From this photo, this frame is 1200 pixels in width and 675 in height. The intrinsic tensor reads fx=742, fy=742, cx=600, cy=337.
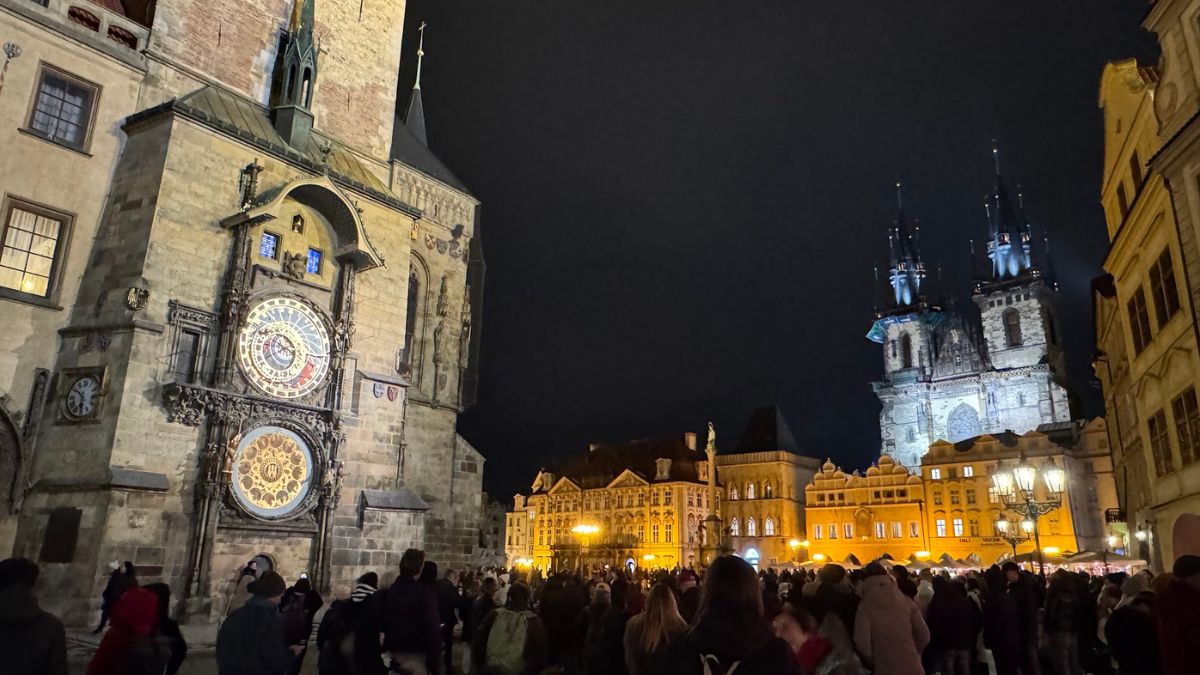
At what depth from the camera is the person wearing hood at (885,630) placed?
5.47 m

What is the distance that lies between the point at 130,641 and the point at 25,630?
1115 mm

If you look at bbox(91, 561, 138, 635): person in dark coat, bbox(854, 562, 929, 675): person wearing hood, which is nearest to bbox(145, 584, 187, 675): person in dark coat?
bbox(854, 562, 929, 675): person wearing hood

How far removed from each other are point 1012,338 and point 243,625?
236 ft

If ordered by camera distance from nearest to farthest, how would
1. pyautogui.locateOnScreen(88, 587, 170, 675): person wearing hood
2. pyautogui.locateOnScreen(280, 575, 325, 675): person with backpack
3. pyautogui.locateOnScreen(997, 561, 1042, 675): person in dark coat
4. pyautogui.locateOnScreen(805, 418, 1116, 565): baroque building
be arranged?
pyautogui.locateOnScreen(88, 587, 170, 675): person wearing hood < pyautogui.locateOnScreen(280, 575, 325, 675): person with backpack < pyautogui.locateOnScreen(997, 561, 1042, 675): person in dark coat < pyautogui.locateOnScreen(805, 418, 1116, 565): baroque building

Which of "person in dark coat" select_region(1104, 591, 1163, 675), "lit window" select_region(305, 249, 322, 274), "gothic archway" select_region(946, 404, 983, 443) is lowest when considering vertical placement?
"person in dark coat" select_region(1104, 591, 1163, 675)

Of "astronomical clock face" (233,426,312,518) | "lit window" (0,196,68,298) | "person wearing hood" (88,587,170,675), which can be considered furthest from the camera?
"astronomical clock face" (233,426,312,518)

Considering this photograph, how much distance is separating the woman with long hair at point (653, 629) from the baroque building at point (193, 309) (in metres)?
11.5

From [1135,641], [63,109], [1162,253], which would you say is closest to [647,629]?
[1135,641]

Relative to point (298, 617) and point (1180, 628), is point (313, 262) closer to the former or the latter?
point (298, 617)

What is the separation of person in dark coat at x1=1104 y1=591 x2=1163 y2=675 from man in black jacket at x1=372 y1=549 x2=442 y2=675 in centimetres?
540

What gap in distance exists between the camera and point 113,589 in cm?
1177

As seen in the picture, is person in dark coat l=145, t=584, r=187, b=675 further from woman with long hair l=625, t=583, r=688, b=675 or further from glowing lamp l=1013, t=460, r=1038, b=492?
glowing lamp l=1013, t=460, r=1038, b=492

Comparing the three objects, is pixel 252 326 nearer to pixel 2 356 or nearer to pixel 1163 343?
pixel 2 356

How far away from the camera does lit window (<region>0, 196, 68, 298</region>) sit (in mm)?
13898
